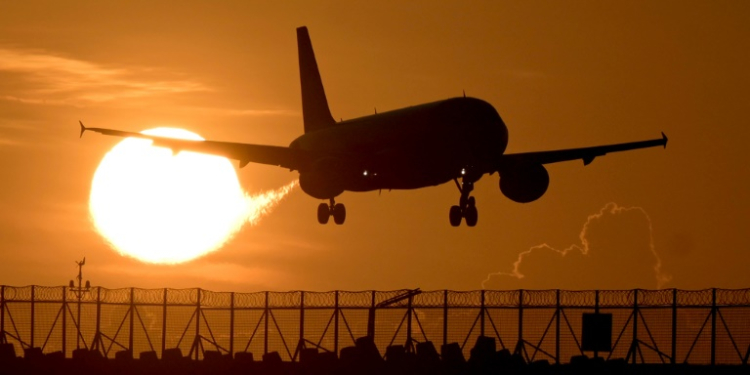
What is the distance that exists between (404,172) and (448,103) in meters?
4.01

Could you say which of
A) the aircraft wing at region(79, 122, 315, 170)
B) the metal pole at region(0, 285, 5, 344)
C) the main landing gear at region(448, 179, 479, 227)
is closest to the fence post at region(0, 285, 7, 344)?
the metal pole at region(0, 285, 5, 344)

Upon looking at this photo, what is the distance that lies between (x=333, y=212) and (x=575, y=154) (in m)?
14.1

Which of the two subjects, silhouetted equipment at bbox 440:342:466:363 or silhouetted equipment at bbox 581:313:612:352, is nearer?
silhouetted equipment at bbox 440:342:466:363

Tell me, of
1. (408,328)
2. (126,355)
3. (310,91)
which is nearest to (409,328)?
(408,328)

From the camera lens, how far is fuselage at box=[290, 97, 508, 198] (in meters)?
72.6

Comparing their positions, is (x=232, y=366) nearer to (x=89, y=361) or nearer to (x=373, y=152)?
(x=89, y=361)

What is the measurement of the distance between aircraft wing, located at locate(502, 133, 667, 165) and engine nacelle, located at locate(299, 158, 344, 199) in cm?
835

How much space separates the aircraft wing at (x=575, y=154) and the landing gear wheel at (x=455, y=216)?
346 cm

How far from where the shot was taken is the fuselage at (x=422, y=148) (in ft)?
238

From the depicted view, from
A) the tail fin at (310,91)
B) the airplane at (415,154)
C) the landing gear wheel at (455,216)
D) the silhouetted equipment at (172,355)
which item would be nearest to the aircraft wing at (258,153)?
the airplane at (415,154)

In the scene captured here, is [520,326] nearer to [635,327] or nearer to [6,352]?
[635,327]

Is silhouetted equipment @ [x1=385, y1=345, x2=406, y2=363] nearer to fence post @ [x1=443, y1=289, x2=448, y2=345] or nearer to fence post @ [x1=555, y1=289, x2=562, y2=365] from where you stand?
fence post @ [x1=443, y1=289, x2=448, y2=345]

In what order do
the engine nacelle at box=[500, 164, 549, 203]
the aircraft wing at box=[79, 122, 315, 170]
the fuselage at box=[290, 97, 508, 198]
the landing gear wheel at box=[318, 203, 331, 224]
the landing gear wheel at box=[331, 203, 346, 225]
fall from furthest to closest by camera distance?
the landing gear wheel at box=[318, 203, 331, 224] → the landing gear wheel at box=[331, 203, 346, 225] → the aircraft wing at box=[79, 122, 315, 170] → the engine nacelle at box=[500, 164, 549, 203] → the fuselage at box=[290, 97, 508, 198]

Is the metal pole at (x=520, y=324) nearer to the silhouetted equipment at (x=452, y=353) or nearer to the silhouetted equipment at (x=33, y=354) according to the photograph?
the silhouetted equipment at (x=452, y=353)
